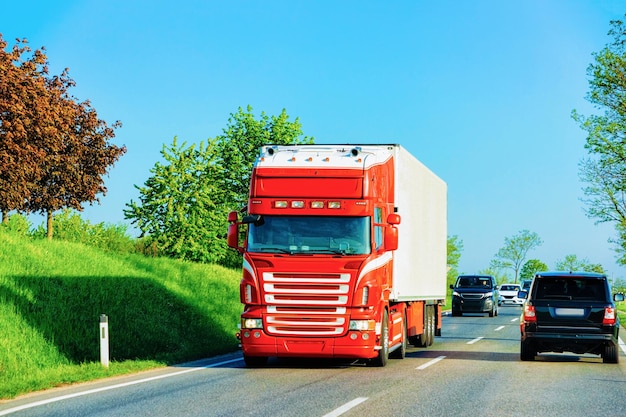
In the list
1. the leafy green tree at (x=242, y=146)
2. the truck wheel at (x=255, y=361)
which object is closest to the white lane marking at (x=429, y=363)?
the truck wheel at (x=255, y=361)

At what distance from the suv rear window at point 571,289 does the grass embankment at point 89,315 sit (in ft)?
22.9

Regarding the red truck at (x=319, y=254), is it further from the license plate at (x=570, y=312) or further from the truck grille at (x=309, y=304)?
the license plate at (x=570, y=312)

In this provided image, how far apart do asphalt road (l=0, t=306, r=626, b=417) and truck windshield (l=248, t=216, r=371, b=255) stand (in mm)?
2051

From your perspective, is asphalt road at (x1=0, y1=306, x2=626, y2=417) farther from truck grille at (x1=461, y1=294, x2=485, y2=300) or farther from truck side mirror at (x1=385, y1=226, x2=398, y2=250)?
truck grille at (x1=461, y1=294, x2=485, y2=300)

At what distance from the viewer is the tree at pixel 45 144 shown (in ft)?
119

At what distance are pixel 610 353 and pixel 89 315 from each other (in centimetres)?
1095

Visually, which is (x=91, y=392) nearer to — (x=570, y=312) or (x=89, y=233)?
(x=570, y=312)

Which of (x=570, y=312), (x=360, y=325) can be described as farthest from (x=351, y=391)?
(x=570, y=312)

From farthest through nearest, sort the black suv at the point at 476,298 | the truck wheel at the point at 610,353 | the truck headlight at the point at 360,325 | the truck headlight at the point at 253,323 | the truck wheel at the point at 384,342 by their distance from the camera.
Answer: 1. the black suv at the point at 476,298
2. the truck wheel at the point at 610,353
3. the truck wheel at the point at 384,342
4. the truck headlight at the point at 253,323
5. the truck headlight at the point at 360,325

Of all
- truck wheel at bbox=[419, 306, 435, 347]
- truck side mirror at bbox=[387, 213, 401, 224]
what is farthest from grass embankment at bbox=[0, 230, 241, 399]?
truck side mirror at bbox=[387, 213, 401, 224]

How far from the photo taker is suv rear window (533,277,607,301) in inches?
698

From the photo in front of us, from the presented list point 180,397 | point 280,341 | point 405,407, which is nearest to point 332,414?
point 405,407

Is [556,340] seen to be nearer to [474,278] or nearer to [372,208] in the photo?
[372,208]

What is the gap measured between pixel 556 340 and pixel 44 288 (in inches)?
438
